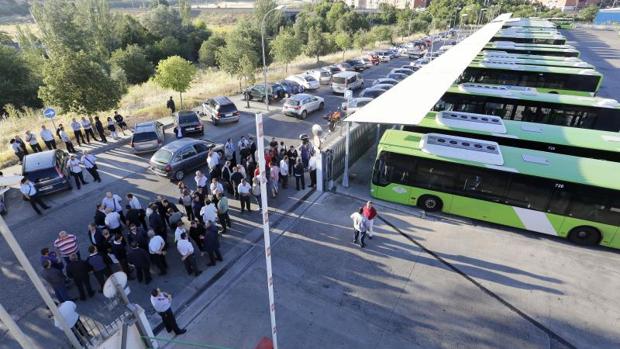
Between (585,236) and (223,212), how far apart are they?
1110 cm

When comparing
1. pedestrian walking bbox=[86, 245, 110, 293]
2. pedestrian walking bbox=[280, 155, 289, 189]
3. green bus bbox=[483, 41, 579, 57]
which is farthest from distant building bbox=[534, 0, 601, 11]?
pedestrian walking bbox=[86, 245, 110, 293]

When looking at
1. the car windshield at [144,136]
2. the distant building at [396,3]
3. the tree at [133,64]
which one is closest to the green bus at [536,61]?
the car windshield at [144,136]

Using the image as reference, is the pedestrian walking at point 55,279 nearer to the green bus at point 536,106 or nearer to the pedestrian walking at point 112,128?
the pedestrian walking at point 112,128

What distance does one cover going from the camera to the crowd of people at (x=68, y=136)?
15031 mm

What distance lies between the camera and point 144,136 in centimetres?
1575

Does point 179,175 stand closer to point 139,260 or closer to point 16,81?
point 139,260

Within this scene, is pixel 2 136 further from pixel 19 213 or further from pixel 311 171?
pixel 311 171

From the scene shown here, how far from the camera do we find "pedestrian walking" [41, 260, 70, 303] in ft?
23.9

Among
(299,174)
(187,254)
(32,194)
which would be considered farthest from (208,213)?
(32,194)

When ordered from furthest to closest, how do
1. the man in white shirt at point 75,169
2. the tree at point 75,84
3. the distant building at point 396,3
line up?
the distant building at point 396,3 < the tree at point 75,84 < the man in white shirt at point 75,169

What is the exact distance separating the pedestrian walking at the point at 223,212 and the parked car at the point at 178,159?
3980 millimetres

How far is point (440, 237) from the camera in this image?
34.3ft

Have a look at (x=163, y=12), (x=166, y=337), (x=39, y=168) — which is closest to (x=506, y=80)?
(x=166, y=337)

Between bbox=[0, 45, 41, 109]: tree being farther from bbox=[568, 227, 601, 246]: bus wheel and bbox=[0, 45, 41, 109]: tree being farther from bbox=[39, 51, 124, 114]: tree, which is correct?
bbox=[568, 227, 601, 246]: bus wheel
